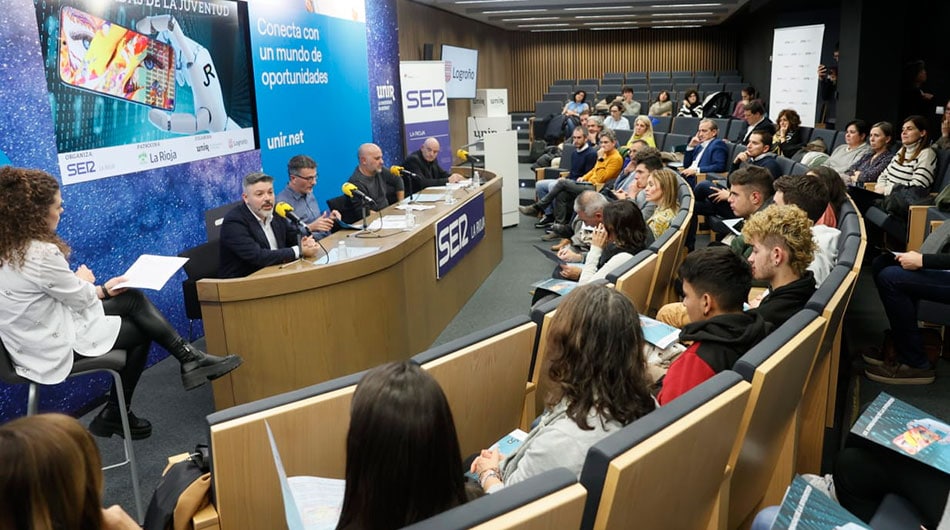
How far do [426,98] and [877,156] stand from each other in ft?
17.4

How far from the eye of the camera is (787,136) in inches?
312

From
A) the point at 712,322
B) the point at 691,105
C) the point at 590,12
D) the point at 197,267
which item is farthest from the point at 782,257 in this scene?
the point at 590,12

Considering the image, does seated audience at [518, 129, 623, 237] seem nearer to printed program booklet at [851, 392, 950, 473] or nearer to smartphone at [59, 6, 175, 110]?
smartphone at [59, 6, 175, 110]

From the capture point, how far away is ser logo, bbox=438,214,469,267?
5.04 meters

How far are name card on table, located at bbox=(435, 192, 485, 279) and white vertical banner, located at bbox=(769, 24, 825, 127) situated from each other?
7.44 m

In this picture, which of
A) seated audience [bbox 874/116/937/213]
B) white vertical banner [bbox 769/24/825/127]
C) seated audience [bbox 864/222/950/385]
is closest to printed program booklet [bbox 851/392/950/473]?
seated audience [bbox 864/222/950/385]

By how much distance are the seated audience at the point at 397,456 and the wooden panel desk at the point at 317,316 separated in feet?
7.62

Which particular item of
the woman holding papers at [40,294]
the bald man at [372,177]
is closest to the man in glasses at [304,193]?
the bald man at [372,177]

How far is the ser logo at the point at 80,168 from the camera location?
13.4 feet

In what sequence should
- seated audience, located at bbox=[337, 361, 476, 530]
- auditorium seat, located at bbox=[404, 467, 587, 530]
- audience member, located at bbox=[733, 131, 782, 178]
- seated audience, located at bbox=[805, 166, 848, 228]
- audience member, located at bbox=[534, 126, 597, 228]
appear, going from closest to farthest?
auditorium seat, located at bbox=[404, 467, 587, 530] → seated audience, located at bbox=[337, 361, 476, 530] → seated audience, located at bbox=[805, 166, 848, 228] → audience member, located at bbox=[733, 131, 782, 178] → audience member, located at bbox=[534, 126, 597, 228]

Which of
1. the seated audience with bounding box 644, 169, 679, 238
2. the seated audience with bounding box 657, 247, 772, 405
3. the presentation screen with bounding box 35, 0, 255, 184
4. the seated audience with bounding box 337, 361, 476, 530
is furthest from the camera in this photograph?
the seated audience with bounding box 644, 169, 679, 238

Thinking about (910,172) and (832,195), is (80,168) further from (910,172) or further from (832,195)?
(910,172)

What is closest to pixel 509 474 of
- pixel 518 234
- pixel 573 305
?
pixel 573 305

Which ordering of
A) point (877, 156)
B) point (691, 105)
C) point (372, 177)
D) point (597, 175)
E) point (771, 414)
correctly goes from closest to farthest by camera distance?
point (771, 414) < point (372, 177) < point (877, 156) < point (597, 175) < point (691, 105)
